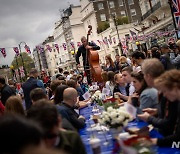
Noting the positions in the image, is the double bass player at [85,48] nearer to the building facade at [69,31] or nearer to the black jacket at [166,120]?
the black jacket at [166,120]

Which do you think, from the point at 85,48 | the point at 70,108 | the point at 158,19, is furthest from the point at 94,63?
the point at 158,19

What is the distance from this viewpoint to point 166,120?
3.41m

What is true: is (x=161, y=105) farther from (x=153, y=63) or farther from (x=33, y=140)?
(x=33, y=140)

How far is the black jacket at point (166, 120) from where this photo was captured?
10.8 feet

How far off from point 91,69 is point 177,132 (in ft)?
24.4

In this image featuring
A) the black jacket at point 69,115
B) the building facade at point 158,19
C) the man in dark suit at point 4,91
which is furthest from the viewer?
the building facade at point 158,19

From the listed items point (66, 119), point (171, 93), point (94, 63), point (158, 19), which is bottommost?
point (66, 119)

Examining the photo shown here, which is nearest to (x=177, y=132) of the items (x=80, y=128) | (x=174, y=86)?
(x=174, y=86)

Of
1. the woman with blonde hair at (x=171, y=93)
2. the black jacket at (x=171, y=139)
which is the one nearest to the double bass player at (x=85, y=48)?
the woman with blonde hair at (x=171, y=93)

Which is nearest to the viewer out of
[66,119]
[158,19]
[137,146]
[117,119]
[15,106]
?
[137,146]

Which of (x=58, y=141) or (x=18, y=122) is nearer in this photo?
(x=18, y=122)

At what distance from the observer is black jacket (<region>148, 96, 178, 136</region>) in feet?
10.8

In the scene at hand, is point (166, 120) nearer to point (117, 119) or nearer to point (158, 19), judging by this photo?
point (117, 119)

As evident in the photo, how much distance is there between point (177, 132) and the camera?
3.18 m
